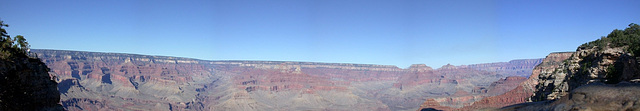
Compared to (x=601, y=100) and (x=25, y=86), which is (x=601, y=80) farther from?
(x=25, y=86)

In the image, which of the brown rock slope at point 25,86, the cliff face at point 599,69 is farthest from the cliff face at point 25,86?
the cliff face at point 599,69

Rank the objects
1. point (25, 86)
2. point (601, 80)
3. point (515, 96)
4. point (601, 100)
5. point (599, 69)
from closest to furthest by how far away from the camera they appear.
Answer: point (601, 100)
point (25, 86)
point (601, 80)
point (599, 69)
point (515, 96)

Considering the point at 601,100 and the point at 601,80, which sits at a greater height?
the point at 601,80

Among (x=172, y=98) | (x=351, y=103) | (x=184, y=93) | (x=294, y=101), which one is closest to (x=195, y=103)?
(x=172, y=98)

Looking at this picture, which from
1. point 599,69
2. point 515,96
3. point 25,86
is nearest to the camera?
point 25,86

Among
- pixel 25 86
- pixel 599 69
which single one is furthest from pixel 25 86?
pixel 599 69

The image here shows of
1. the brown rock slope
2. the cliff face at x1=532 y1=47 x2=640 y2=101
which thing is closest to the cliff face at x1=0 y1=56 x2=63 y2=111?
the brown rock slope

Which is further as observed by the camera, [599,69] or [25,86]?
[599,69]

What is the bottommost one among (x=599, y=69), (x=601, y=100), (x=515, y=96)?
(x=515, y=96)

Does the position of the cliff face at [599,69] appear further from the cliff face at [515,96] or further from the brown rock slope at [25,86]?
the brown rock slope at [25,86]

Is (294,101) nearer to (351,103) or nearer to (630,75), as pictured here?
(351,103)
